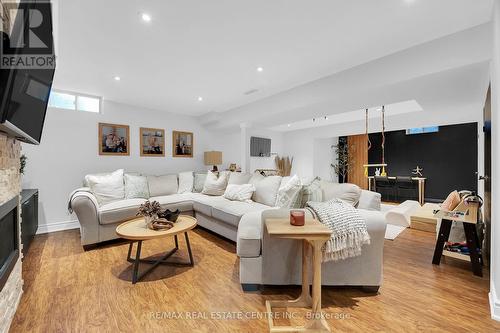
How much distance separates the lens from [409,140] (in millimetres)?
7164

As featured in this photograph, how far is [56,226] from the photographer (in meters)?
3.79

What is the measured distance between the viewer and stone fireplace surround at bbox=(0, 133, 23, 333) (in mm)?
1498

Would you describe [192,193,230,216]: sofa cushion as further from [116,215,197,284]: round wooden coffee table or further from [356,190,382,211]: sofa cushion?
[356,190,382,211]: sofa cushion

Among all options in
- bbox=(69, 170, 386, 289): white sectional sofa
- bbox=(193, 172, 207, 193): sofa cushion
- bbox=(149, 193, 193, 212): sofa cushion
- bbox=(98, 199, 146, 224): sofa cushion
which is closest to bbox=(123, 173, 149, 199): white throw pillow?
bbox=(149, 193, 193, 212): sofa cushion

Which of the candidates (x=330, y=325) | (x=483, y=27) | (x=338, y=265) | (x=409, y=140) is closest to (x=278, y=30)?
(x=483, y=27)

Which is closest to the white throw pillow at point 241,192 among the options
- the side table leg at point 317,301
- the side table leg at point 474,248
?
the side table leg at point 317,301

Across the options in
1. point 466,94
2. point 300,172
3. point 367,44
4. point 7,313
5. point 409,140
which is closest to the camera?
point 7,313

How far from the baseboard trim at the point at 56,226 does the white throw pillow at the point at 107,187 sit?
104cm

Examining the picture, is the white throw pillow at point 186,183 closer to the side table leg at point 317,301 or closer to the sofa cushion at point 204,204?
the sofa cushion at point 204,204

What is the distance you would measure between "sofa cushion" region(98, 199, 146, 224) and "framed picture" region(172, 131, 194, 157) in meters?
2.02

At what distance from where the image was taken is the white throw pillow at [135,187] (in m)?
3.91

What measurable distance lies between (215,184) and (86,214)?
2.04 meters

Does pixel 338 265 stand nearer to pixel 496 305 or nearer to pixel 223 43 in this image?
pixel 496 305

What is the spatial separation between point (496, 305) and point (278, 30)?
113 inches
